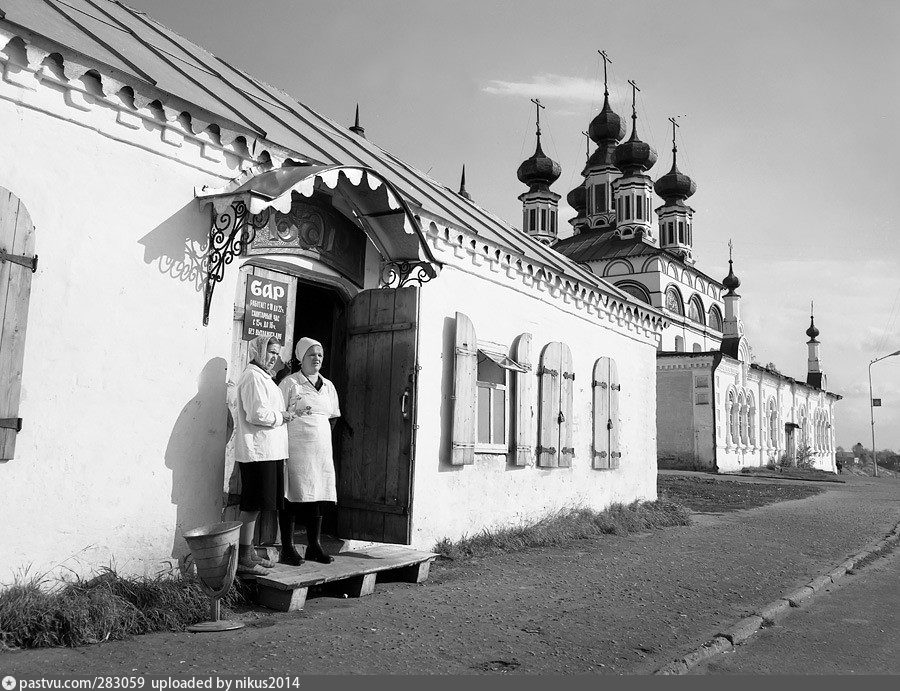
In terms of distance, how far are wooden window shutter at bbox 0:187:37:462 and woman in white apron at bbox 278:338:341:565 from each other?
1899mm

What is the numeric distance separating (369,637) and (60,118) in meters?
3.77

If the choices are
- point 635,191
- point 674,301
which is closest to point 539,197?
point 635,191

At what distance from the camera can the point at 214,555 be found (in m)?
4.73

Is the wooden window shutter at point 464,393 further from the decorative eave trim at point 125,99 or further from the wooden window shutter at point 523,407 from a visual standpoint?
the decorative eave trim at point 125,99

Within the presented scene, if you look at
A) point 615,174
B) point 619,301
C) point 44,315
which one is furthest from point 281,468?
point 615,174

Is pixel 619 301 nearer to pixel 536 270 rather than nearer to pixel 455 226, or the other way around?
pixel 536 270

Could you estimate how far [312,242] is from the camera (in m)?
6.95

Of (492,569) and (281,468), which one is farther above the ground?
(281,468)

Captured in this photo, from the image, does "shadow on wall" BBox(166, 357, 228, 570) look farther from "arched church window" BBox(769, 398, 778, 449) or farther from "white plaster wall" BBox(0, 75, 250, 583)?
"arched church window" BBox(769, 398, 778, 449)

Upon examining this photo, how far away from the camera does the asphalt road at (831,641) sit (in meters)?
4.71

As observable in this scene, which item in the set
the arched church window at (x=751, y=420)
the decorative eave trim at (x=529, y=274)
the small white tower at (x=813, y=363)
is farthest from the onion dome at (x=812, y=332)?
the decorative eave trim at (x=529, y=274)

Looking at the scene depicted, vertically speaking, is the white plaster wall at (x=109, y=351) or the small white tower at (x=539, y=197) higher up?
the small white tower at (x=539, y=197)

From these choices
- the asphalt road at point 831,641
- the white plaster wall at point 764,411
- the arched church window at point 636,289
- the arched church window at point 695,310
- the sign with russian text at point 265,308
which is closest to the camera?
the asphalt road at point 831,641

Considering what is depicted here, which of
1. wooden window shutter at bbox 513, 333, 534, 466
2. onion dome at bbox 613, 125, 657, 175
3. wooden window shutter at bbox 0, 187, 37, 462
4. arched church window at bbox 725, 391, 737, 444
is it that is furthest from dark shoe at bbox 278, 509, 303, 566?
onion dome at bbox 613, 125, 657, 175
